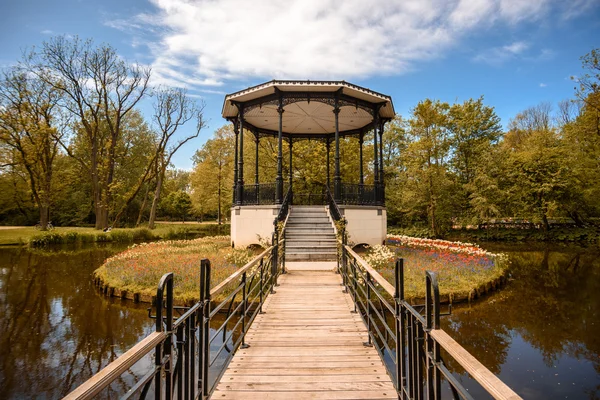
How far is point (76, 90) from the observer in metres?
24.3

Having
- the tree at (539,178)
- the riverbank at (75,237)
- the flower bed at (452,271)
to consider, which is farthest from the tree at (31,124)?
the tree at (539,178)

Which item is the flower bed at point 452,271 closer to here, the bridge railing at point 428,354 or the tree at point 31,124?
the bridge railing at point 428,354

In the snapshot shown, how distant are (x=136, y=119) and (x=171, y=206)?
→ 54.0 ft

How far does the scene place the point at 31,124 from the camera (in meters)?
24.8

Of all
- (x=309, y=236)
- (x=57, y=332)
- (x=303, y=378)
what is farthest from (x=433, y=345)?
(x=309, y=236)

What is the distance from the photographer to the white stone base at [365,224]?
12500 millimetres

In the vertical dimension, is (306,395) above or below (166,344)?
below

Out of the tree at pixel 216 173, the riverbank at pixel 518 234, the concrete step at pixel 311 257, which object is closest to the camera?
the concrete step at pixel 311 257

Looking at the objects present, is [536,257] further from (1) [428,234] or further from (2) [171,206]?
(2) [171,206]

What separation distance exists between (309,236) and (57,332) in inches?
282

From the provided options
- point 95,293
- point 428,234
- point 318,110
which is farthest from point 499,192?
point 95,293

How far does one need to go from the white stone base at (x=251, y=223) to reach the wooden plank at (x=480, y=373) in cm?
1075

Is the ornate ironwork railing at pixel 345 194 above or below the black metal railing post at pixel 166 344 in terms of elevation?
above

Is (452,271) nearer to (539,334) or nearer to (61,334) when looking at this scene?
(539,334)
